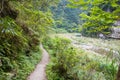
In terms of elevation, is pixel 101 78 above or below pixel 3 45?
below

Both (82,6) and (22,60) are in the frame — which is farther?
(22,60)

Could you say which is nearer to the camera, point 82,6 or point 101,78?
point 82,6

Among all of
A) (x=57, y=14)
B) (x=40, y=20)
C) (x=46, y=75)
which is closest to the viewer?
(x=46, y=75)

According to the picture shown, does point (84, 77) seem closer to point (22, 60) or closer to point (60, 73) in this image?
point (60, 73)

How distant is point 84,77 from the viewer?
9.20 m

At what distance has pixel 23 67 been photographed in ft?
33.3

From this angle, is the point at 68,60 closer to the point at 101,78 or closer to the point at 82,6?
the point at 101,78

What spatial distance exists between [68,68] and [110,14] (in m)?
7.46

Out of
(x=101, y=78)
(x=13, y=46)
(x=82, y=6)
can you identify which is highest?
(x=82, y=6)

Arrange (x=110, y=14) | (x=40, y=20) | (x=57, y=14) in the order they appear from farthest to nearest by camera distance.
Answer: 1. (x=57, y=14)
2. (x=40, y=20)
3. (x=110, y=14)

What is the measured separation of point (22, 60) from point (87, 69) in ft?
13.6

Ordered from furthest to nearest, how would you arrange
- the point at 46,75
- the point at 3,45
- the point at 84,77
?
1. the point at 46,75
2. the point at 84,77
3. the point at 3,45

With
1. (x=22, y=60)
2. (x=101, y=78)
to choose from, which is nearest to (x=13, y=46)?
(x=22, y=60)

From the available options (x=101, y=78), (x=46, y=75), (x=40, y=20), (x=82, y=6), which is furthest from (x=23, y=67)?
(x=40, y=20)
